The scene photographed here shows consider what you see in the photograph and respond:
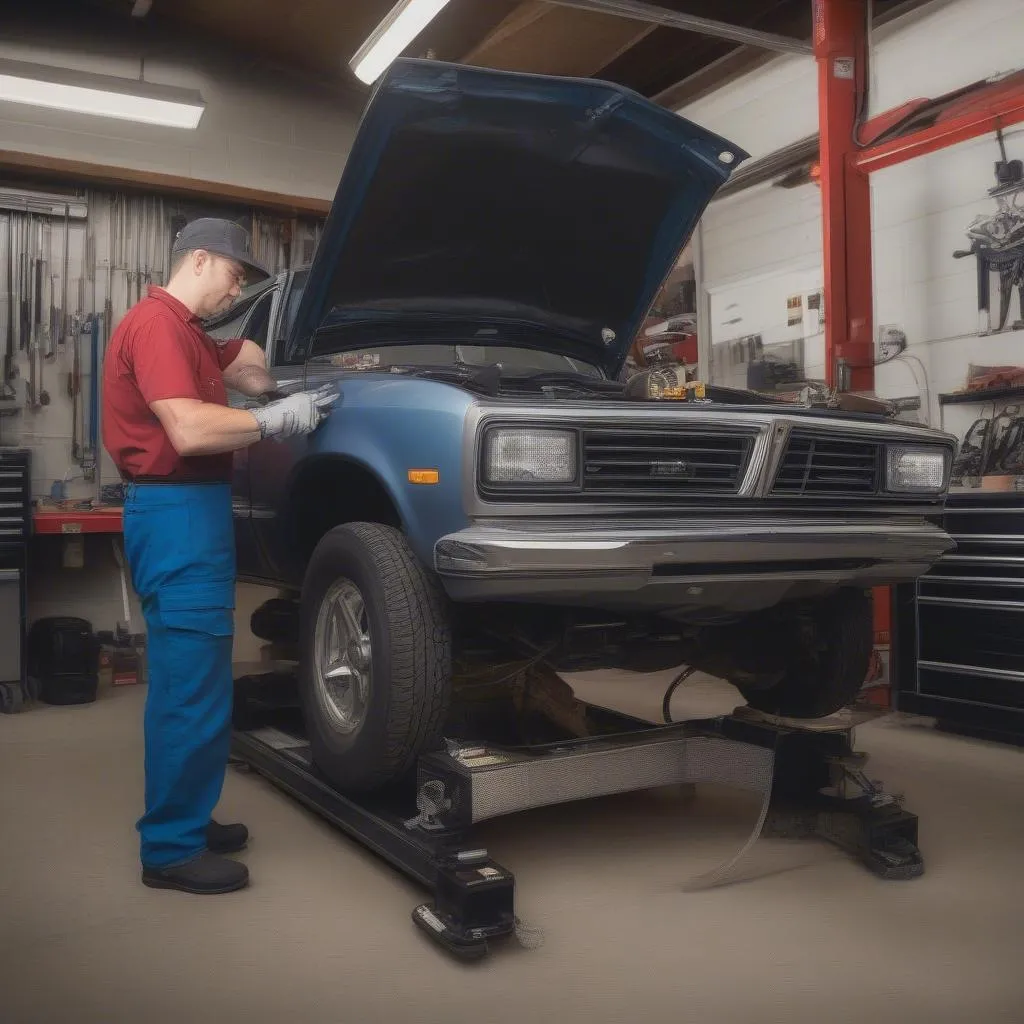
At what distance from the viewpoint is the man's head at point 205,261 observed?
2393 mm

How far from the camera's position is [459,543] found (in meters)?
2.02

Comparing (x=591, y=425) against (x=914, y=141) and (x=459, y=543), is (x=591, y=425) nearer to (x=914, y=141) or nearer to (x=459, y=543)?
(x=459, y=543)

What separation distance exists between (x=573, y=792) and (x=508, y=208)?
1695 millimetres

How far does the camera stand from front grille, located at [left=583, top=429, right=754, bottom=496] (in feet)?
6.98

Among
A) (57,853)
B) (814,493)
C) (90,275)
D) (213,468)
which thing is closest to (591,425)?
(814,493)

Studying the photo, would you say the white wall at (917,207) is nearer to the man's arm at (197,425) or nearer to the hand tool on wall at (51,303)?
the man's arm at (197,425)

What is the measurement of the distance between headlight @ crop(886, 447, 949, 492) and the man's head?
1.71 metres

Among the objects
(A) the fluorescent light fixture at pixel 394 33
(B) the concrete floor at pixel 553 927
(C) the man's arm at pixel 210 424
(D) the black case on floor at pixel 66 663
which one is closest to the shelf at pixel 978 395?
(B) the concrete floor at pixel 553 927

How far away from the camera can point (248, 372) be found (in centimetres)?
271

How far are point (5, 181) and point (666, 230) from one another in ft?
14.9

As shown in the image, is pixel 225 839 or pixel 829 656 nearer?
pixel 225 839

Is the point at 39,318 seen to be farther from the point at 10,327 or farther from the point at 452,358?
the point at 452,358

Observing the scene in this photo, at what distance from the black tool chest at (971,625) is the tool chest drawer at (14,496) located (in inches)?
Result: 155

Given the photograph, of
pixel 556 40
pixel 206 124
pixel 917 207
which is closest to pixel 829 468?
pixel 917 207
